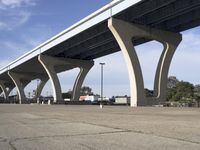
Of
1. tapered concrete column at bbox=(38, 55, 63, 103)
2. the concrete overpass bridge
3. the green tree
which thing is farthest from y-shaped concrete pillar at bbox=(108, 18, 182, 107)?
the green tree

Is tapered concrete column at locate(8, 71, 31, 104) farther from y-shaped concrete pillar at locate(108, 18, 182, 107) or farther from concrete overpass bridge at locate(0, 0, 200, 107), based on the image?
y-shaped concrete pillar at locate(108, 18, 182, 107)

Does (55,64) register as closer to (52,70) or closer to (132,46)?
(52,70)

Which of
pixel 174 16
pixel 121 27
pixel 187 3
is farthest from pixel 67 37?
pixel 187 3

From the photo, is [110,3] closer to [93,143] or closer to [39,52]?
[39,52]

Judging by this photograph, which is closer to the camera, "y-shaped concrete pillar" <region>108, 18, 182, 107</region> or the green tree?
"y-shaped concrete pillar" <region>108, 18, 182, 107</region>

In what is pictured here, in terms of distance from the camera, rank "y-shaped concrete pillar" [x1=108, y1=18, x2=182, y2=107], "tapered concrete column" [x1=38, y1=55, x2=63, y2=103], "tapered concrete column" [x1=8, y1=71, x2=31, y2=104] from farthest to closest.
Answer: "tapered concrete column" [x1=8, y1=71, x2=31, y2=104], "tapered concrete column" [x1=38, y1=55, x2=63, y2=103], "y-shaped concrete pillar" [x1=108, y1=18, x2=182, y2=107]

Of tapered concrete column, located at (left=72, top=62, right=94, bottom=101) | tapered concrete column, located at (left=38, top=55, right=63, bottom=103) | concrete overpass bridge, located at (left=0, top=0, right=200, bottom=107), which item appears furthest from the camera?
tapered concrete column, located at (left=72, top=62, right=94, bottom=101)

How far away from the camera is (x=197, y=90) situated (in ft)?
439

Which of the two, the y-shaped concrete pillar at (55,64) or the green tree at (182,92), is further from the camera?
the green tree at (182,92)

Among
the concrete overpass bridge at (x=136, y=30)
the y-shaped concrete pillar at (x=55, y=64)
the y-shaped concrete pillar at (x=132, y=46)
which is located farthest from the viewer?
the y-shaped concrete pillar at (x=55, y=64)

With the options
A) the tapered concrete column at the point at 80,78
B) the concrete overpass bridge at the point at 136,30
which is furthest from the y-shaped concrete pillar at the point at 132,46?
the tapered concrete column at the point at 80,78

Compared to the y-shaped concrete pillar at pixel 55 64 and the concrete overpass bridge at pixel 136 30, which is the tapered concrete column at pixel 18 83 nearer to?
the y-shaped concrete pillar at pixel 55 64

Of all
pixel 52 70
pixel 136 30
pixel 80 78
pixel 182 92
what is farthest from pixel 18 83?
pixel 136 30

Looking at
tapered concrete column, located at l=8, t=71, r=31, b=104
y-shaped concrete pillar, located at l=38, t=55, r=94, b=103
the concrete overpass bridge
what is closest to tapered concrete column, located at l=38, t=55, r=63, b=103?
y-shaped concrete pillar, located at l=38, t=55, r=94, b=103
